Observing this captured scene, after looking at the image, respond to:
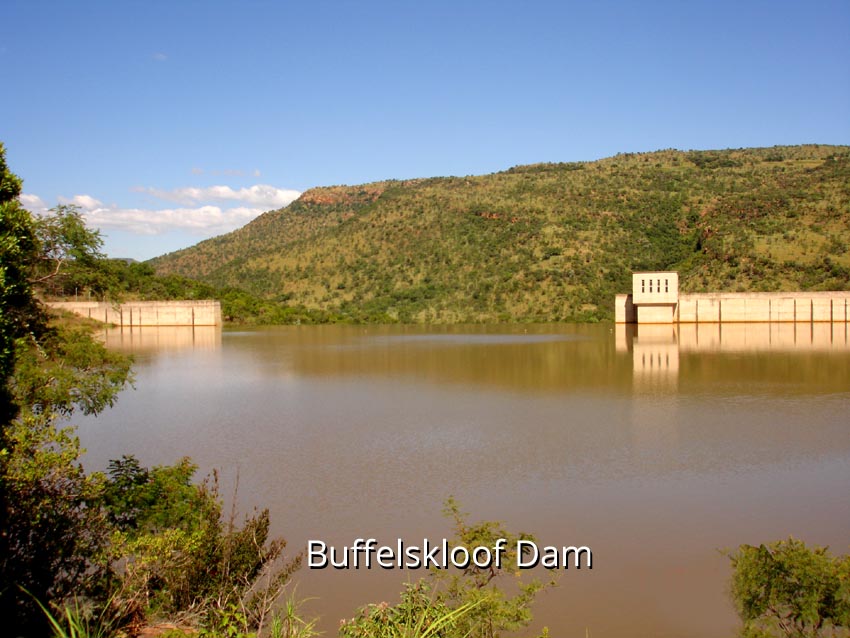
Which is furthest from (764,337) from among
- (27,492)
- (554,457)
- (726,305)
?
(27,492)

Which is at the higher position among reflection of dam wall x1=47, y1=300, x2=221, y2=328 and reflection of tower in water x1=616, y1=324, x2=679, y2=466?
reflection of dam wall x1=47, y1=300, x2=221, y2=328

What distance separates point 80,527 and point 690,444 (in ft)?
35.1

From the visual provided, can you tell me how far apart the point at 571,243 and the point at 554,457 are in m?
60.0

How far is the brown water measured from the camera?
25.4 feet

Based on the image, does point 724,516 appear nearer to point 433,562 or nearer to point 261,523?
point 433,562

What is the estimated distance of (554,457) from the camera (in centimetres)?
1284

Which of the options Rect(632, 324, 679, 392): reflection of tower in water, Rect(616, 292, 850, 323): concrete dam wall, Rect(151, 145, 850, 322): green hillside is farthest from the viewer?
Rect(151, 145, 850, 322): green hillside

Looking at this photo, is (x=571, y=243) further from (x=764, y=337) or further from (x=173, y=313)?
(x=173, y=313)

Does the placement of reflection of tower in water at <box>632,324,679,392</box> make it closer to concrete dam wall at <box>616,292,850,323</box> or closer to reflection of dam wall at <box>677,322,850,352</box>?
reflection of dam wall at <box>677,322,850,352</box>

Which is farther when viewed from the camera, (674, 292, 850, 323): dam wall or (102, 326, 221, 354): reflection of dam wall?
(674, 292, 850, 323): dam wall

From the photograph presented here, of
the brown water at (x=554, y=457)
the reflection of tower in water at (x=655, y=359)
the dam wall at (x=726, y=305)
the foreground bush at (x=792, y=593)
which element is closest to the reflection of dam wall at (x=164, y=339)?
the brown water at (x=554, y=457)

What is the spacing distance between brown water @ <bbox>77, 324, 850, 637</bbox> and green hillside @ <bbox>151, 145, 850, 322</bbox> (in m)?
35.1

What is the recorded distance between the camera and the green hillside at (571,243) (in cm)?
6134

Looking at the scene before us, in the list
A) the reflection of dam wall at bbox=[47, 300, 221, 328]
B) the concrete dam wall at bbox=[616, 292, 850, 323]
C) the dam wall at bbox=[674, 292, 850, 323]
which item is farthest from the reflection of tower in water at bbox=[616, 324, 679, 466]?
the reflection of dam wall at bbox=[47, 300, 221, 328]
